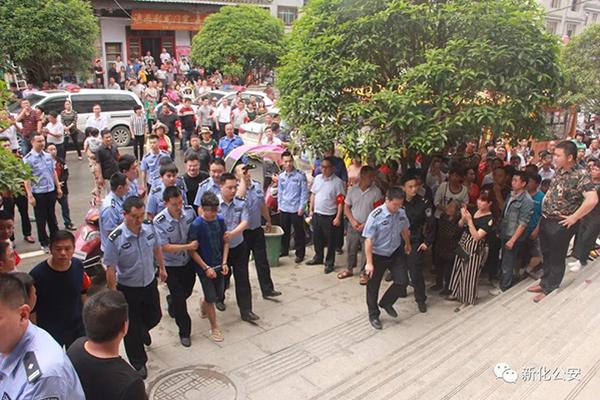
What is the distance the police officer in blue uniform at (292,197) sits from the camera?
24.7 ft

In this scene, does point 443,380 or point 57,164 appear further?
point 57,164

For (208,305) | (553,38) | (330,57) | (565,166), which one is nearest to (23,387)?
(208,305)

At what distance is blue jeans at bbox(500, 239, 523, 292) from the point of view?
6.57 meters

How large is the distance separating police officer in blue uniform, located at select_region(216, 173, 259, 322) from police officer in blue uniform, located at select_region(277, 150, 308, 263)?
1.63 m

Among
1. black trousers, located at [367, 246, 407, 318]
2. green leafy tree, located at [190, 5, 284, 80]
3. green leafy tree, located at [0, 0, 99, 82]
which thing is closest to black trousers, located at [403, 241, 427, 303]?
black trousers, located at [367, 246, 407, 318]

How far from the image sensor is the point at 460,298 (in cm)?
650

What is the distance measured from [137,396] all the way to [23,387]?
587 millimetres

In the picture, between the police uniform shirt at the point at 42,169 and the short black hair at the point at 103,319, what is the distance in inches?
206

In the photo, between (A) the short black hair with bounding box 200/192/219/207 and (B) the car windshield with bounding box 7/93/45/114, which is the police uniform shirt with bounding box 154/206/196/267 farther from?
(B) the car windshield with bounding box 7/93/45/114

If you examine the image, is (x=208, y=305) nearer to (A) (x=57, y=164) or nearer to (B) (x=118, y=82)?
(A) (x=57, y=164)

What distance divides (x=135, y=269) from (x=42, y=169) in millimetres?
3803

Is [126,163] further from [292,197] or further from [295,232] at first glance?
[295,232]

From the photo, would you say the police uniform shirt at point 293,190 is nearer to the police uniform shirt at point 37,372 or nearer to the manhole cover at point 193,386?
the manhole cover at point 193,386

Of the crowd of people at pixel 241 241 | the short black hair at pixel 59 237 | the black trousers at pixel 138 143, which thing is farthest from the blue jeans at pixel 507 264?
the black trousers at pixel 138 143
